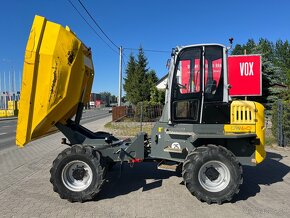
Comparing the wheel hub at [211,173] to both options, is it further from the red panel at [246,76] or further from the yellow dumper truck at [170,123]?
the red panel at [246,76]

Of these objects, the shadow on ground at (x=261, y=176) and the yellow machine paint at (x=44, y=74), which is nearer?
the yellow machine paint at (x=44, y=74)

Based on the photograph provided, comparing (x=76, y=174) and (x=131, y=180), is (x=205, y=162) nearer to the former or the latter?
(x=131, y=180)

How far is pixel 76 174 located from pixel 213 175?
251cm

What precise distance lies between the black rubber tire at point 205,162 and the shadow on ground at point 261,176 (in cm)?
29

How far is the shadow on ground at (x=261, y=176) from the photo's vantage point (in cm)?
667

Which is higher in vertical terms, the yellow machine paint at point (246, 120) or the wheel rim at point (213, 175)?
the yellow machine paint at point (246, 120)

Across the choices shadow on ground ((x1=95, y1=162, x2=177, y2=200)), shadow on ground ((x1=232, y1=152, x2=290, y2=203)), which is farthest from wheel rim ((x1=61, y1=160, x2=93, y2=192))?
shadow on ground ((x1=232, y1=152, x2=290, y2=203))

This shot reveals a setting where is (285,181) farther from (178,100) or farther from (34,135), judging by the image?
(34,135)

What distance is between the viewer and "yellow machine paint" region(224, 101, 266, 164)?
21.0ft

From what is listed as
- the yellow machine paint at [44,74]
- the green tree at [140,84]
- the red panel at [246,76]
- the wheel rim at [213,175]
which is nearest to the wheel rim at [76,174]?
the yellow machine paint at [44,74]

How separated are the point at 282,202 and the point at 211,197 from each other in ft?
4.08

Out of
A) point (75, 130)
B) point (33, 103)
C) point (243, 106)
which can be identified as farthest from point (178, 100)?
point (33, 103)

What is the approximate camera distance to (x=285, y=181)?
7.56 m

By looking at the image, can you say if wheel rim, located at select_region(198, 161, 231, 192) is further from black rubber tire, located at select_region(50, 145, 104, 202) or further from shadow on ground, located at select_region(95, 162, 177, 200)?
black rubber tire, located at select_region(50, 145, 104, 202)
